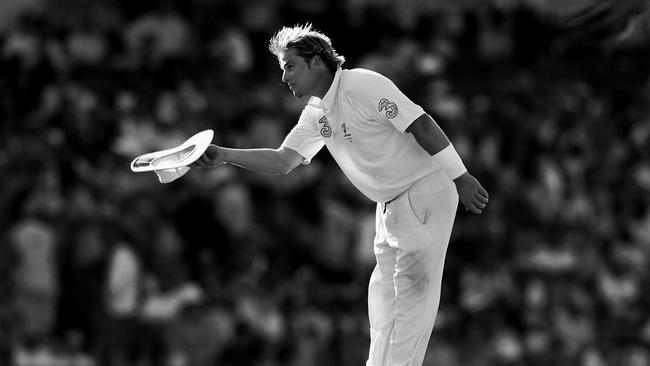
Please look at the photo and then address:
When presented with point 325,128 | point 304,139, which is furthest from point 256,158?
point 325,128

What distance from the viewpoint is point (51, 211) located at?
1295cm

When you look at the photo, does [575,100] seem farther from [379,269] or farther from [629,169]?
[379,269]

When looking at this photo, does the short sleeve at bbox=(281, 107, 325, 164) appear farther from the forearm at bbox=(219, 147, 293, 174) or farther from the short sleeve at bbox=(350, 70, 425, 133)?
the short sleeve at bbox=(350, 70, 425, 133)

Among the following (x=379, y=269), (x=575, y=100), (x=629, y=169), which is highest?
(x=575, y=100)

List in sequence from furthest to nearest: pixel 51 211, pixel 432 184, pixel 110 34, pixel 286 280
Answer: pixel 110 34, pixel 286 280, pixel 51 211, pixel 432 184

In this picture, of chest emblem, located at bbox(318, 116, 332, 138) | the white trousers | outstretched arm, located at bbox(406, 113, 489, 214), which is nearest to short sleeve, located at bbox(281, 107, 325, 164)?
chest emblem, located at bbox(318, 116, 332, 138)

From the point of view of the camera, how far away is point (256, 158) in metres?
7.74

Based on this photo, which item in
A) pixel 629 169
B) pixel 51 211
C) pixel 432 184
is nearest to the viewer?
pixel 432 184

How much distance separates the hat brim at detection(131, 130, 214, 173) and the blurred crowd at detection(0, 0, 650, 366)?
5430 mm

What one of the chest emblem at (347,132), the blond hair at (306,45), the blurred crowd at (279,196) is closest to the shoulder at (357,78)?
the blond hair at (306,45)

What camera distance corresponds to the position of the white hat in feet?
23.6

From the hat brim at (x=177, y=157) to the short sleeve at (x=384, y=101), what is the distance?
2.91 ft

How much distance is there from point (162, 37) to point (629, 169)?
6445 millimetres

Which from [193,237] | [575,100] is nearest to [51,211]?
[193,237]
